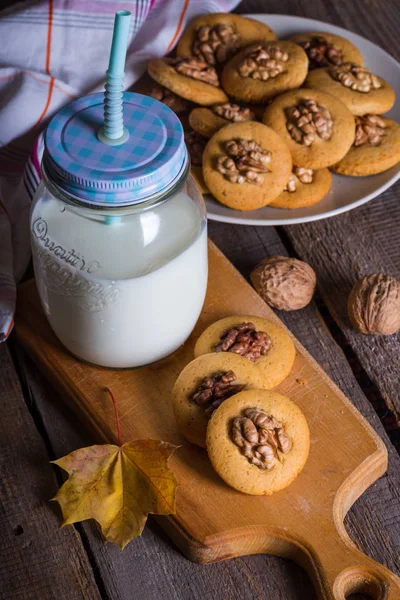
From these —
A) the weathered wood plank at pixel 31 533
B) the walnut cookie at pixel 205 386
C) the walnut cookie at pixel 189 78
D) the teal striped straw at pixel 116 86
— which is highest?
the teal striped straw at pixel 116 86

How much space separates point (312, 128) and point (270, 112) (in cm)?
8

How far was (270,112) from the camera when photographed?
51.2 inches

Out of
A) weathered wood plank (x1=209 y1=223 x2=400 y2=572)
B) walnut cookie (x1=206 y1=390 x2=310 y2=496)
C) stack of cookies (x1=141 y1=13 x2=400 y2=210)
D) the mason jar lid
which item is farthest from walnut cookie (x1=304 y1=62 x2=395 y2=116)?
walnut cookie (x1=206 y1=390 x2=310 y2=496)

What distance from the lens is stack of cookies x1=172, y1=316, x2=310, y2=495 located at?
0.96 m

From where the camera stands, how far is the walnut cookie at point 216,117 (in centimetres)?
129

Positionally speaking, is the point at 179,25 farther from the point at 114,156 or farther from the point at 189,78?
the point at 114,156

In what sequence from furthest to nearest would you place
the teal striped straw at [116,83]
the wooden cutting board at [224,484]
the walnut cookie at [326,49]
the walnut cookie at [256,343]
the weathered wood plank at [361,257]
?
the walnut cookie at [326,49] → the weathered wood plank at [361,257] → the walnut cookie at [256,343] → the wooden cutting board at [224,484] → the teal striped straw at [116,83]

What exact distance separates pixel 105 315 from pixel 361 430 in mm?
376

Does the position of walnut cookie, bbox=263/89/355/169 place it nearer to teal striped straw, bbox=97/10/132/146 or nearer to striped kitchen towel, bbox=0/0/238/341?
striped kitchen towel, bbox=0/0/238/341

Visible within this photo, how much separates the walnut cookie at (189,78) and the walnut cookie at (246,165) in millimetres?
90

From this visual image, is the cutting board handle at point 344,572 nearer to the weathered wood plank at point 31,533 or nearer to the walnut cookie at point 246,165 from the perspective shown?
the weathered wood plank at point 31,533

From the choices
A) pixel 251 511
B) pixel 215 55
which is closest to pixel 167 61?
pixel 215 55

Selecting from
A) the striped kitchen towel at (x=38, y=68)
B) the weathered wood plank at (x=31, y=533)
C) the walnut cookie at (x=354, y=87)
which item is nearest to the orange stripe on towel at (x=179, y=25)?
the striped kitchen towel at (x=38, y=68)

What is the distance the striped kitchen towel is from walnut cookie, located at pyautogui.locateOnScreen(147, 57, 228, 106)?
0.31ft
